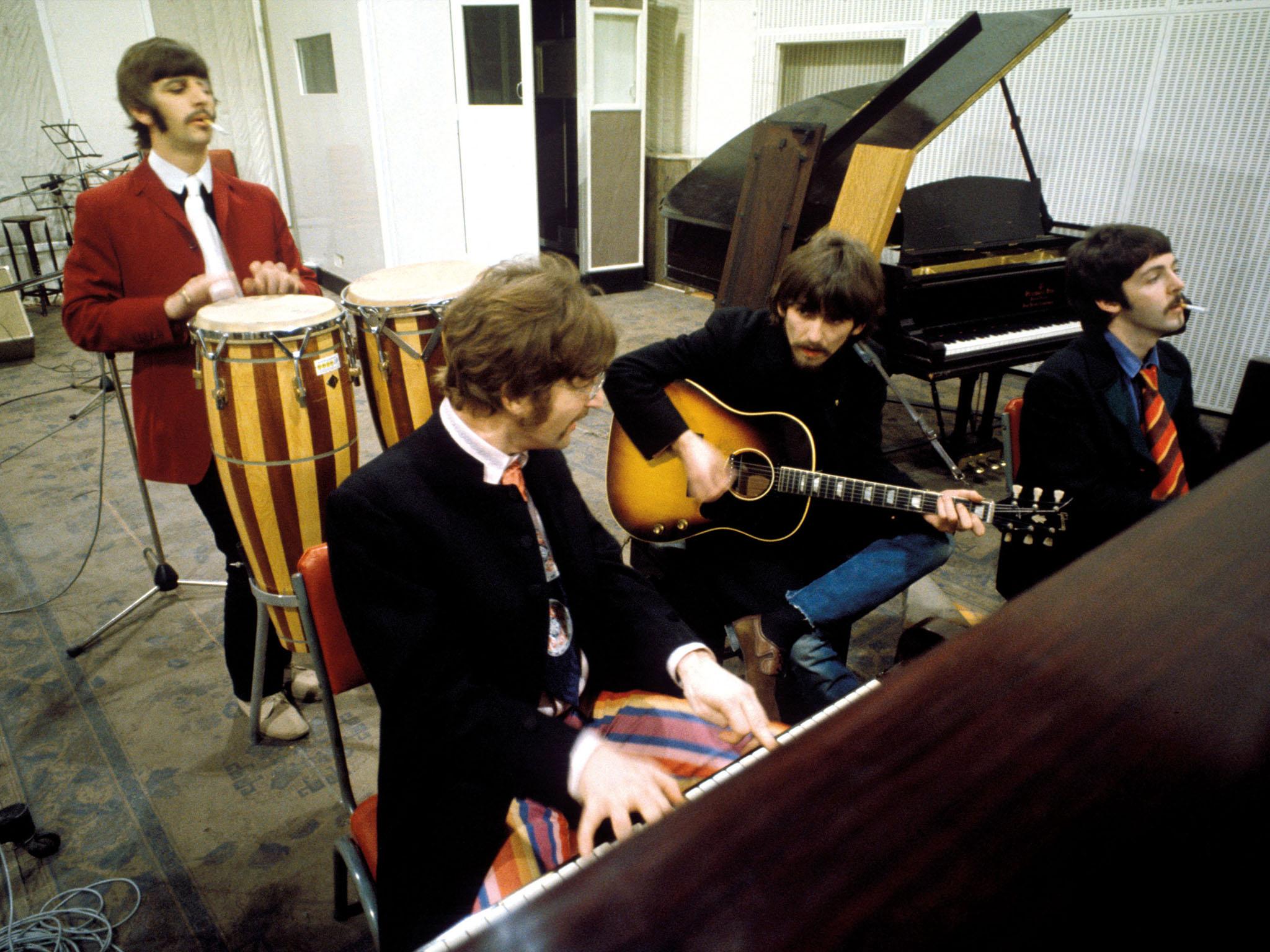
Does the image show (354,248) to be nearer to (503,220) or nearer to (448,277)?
(503,220)

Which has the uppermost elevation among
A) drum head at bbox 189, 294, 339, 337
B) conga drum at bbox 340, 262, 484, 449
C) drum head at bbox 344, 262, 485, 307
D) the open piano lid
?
the open piano lid

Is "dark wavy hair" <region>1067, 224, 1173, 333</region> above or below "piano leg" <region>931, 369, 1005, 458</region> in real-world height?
above

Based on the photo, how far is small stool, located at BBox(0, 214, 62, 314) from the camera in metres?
6.41

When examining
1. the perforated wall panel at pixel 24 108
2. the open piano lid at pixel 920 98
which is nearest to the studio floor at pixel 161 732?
the open piano lid at pixel 920 98

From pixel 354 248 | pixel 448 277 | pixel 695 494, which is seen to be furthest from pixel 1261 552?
pixel 354 248

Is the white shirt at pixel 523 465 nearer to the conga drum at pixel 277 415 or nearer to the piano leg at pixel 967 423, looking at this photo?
the conga drum at pixel 277 415

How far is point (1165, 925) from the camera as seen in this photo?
0.37 metres

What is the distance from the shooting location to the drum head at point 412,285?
2373 millimetres

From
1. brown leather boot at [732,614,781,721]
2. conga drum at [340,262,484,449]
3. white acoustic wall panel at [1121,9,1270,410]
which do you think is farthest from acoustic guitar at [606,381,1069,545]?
white acoustic wall panel at [1121,9,1270,410]

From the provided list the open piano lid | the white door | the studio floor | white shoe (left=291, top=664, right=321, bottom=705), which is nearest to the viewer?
the studio floor

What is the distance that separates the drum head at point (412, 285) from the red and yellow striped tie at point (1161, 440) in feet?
6.15

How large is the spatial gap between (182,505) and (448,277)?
6.66 ft

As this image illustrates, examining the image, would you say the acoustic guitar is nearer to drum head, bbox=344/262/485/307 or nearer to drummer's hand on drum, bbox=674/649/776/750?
drum head, bbox=344/262/485/307

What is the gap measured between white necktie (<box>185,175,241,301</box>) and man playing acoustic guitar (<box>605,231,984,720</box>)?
1.01 metres
